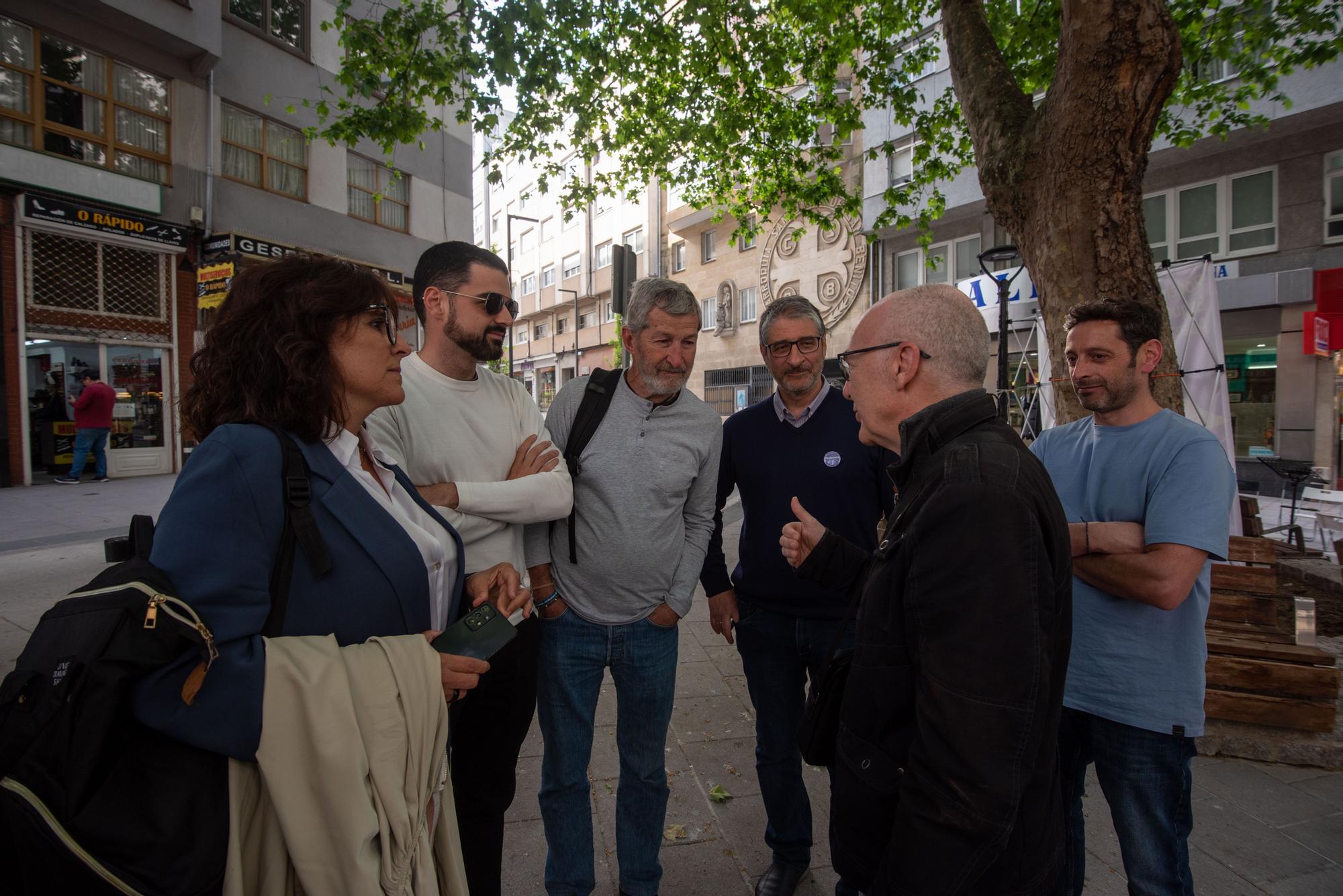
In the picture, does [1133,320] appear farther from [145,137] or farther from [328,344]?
[145,137]

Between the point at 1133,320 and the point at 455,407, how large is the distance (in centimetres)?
227

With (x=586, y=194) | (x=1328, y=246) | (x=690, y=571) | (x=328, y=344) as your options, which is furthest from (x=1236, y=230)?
(x=328, y=344)

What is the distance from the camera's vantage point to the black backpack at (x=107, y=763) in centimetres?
103

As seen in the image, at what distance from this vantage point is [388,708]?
4.29ft

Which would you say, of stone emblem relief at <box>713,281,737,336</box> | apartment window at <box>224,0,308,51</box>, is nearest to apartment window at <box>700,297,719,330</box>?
stone emblem relief at <box>713,281,737,336</box>

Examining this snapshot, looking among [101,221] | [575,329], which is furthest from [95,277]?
[575,329]

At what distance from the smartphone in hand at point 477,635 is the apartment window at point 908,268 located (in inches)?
862

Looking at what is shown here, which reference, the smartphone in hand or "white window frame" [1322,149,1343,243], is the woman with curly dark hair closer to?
the smartphone in hand

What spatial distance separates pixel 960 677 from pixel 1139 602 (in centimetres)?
114

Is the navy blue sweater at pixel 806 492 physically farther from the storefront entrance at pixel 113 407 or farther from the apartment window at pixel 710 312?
the apartment window at pixel 710 312

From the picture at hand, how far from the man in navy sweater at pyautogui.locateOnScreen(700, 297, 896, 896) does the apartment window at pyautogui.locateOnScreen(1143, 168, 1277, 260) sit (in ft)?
49.8

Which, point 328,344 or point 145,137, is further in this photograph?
point 145,137

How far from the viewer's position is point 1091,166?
13.2 feet

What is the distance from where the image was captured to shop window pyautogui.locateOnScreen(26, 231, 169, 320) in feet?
38.9
